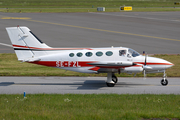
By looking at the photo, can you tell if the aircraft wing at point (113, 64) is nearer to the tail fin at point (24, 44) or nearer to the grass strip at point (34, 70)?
the tail fin at point (24, 44)

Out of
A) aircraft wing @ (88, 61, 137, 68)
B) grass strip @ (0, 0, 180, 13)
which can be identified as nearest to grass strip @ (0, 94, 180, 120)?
aircraft wing @ (88, 61, 137, 68)

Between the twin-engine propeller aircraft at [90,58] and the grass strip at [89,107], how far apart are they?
3706 millimetres

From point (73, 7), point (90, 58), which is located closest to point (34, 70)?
point (90, 58)

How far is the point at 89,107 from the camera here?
1347 cm

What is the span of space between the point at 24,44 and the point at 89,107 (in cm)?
926

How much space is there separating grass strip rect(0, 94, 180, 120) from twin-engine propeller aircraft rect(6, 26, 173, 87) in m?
3.71

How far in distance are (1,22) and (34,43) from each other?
3684 cm

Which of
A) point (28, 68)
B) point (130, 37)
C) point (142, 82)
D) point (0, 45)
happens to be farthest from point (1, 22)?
point (142, 82)

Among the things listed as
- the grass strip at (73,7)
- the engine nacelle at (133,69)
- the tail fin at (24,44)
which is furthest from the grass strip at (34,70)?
the grass strip at (73,7)

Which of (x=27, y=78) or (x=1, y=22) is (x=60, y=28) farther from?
(x=27, y=78)

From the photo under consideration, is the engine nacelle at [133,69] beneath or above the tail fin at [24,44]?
beneath

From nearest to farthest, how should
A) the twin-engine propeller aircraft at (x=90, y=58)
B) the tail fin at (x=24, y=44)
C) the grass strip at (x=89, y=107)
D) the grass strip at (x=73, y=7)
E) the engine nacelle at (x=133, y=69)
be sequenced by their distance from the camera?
the grass strip at (x=89, y=107) < the engine nacelle at (x=133, y=69) < the twin-engine propeller aircraft at (x=90, y=58) < the tail fin at (x=24, y=44) < the grass strip at (x=73, y=7)

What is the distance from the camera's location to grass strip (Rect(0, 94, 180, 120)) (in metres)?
11.9

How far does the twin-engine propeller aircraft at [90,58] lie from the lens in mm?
19266
